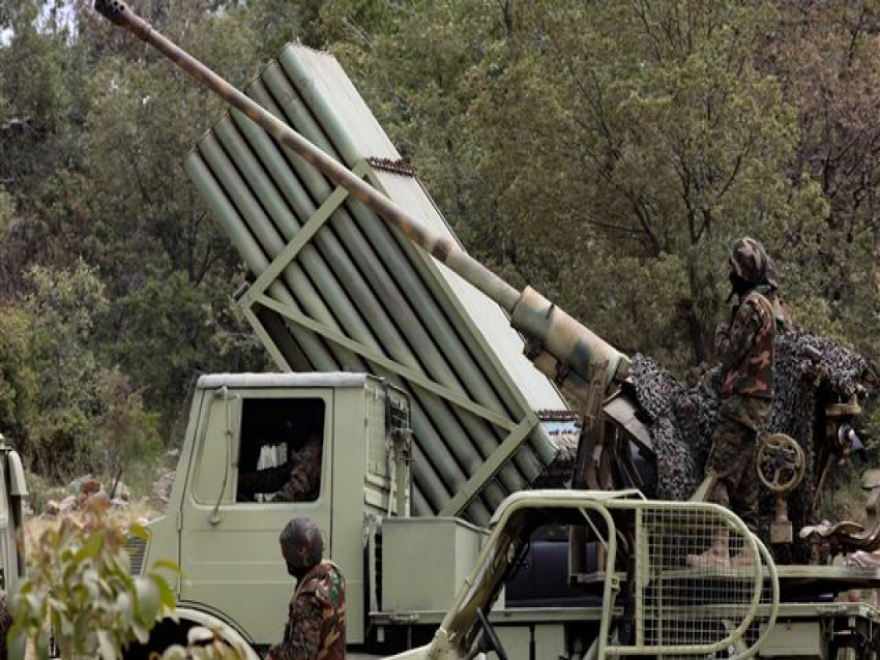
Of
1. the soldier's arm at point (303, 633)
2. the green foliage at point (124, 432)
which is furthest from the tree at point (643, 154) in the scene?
the soldier's arm at point (303, 633)

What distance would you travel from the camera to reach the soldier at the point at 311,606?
7.84 metres

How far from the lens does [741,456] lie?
30.6ft

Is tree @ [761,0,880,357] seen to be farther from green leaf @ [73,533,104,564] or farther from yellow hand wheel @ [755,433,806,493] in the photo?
green leaf @ [73,533,104,564]

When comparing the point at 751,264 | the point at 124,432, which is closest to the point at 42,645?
the point at 751,264

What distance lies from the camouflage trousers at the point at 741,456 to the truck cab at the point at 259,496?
1637 mm

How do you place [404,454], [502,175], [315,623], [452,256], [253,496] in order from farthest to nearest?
[502,175], [452,256], [404,454], [253,496], [315,623]

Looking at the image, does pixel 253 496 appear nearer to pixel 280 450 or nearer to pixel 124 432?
pixel 280 450

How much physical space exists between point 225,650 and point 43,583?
0.53m

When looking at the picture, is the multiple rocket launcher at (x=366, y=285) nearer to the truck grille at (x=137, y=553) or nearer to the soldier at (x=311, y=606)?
the truck grille at (x=137, y=553)

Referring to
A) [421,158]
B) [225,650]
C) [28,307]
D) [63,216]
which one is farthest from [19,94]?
[225,650]

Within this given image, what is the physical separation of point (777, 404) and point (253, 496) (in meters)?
2.49

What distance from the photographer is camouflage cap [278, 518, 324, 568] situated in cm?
796

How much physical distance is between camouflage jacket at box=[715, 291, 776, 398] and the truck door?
1885mm

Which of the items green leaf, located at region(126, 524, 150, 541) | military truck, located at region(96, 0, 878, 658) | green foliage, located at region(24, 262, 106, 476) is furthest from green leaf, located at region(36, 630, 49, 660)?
green foliage, located at region(24, 262, 106, 476)
